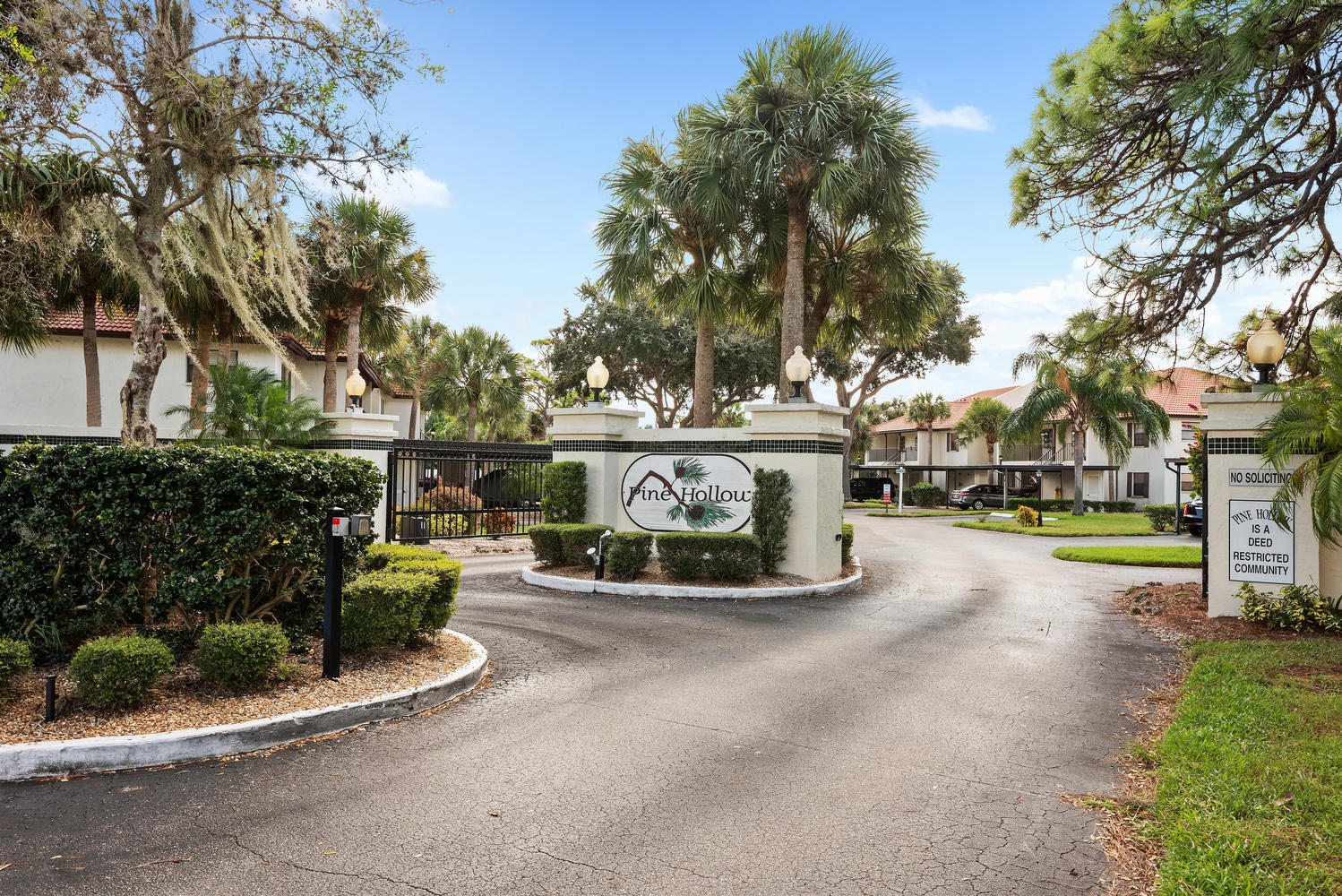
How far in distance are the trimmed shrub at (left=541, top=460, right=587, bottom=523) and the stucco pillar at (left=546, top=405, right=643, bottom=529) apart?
18 cm

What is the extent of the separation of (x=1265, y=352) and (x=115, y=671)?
11487 millimetres

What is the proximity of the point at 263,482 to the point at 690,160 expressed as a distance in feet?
37.5

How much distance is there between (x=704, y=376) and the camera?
16594 mm

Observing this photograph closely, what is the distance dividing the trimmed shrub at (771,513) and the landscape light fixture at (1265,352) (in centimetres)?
588

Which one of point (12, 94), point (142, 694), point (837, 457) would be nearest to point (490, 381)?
point (837, 457)

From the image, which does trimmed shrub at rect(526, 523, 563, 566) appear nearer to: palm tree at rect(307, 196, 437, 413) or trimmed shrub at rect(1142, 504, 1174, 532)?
palm tree at rect(307, 196, 437, 413)

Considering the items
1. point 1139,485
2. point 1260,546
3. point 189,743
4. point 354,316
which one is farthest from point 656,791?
point 1139,485

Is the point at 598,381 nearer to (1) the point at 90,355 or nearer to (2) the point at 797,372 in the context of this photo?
(2) the point at 797,372

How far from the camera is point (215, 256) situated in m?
8.20

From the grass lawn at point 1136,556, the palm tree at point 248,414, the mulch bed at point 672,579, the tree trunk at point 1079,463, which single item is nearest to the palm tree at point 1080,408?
the tree trunk at point 1079,463

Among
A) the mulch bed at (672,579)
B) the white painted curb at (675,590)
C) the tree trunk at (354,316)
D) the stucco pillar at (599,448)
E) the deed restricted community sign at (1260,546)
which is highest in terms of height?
the tree trunk at (354,316)

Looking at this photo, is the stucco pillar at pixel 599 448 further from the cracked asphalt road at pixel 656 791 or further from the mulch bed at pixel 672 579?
the cracked asphalt road at pixel 656 791

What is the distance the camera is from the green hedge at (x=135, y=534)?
560cm

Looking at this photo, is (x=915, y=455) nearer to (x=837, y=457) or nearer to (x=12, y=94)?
(x=837, y=457)
